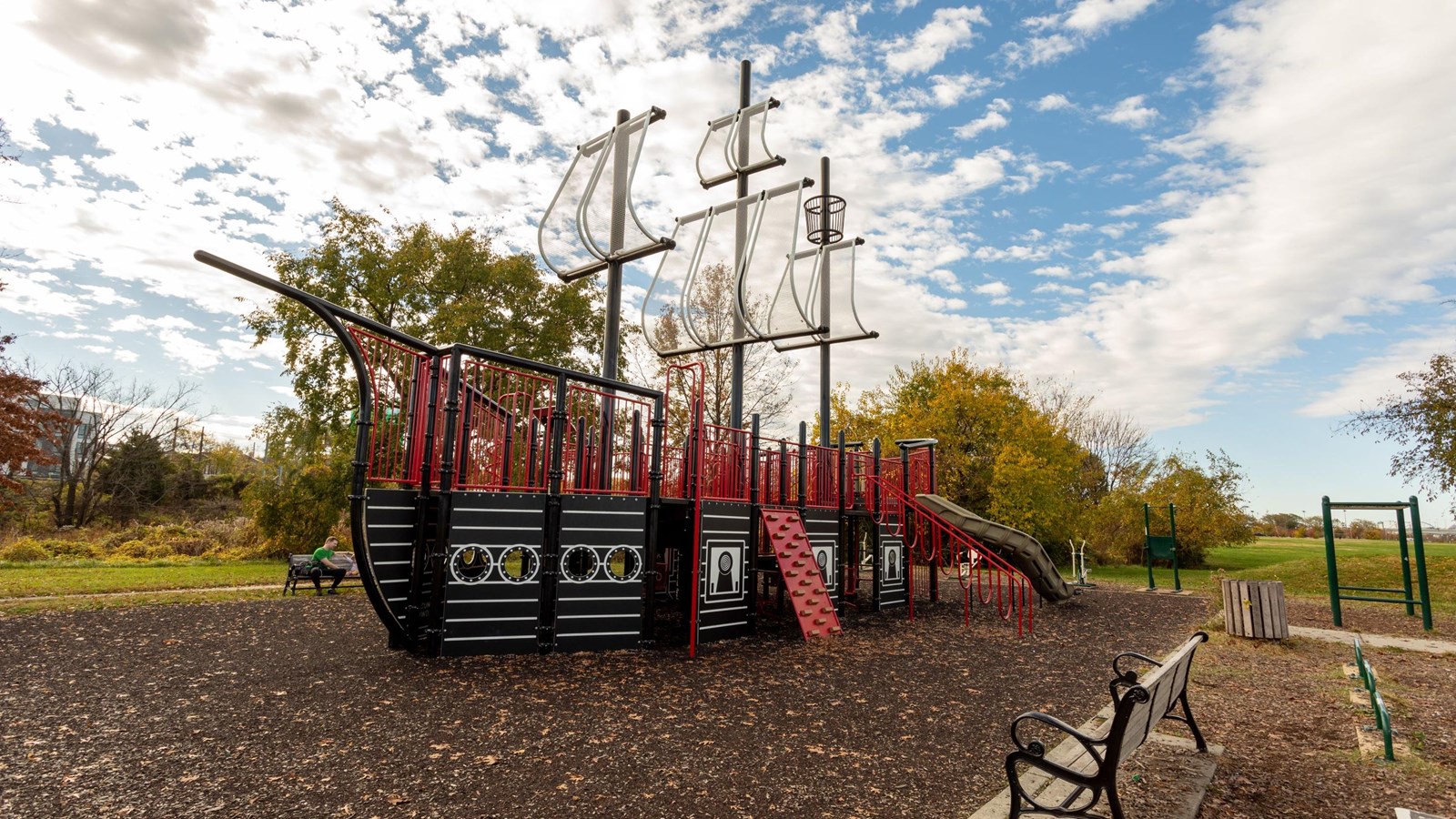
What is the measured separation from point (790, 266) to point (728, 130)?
3.09 metres

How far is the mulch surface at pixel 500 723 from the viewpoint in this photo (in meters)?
3.90

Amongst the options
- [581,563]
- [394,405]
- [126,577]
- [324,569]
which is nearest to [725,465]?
[581,563]

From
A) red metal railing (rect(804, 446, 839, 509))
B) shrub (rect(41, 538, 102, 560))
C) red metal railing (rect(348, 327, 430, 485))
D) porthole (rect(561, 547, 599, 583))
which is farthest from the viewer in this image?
shrub (rect(41, 538, 102, 560))

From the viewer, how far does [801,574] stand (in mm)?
9992

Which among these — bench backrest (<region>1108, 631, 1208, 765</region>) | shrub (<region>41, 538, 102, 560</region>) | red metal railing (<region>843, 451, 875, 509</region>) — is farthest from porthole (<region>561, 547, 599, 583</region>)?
shrub (<region>41, 538, 102, 560</region>)

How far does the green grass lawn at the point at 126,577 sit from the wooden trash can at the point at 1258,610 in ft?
57.0

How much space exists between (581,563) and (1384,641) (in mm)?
11532

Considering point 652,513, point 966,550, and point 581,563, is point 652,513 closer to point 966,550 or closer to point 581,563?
point 581,563

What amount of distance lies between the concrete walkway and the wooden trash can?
87 centimetres

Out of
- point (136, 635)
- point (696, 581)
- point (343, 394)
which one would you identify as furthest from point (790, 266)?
point (343, 394)

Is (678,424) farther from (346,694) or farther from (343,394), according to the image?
(346,694)

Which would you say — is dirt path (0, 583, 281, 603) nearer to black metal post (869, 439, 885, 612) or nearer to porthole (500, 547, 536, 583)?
porthole (500, 547, 536, 583)

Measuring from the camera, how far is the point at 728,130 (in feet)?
43.3

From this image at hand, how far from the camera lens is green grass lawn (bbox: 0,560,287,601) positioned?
502 inches
